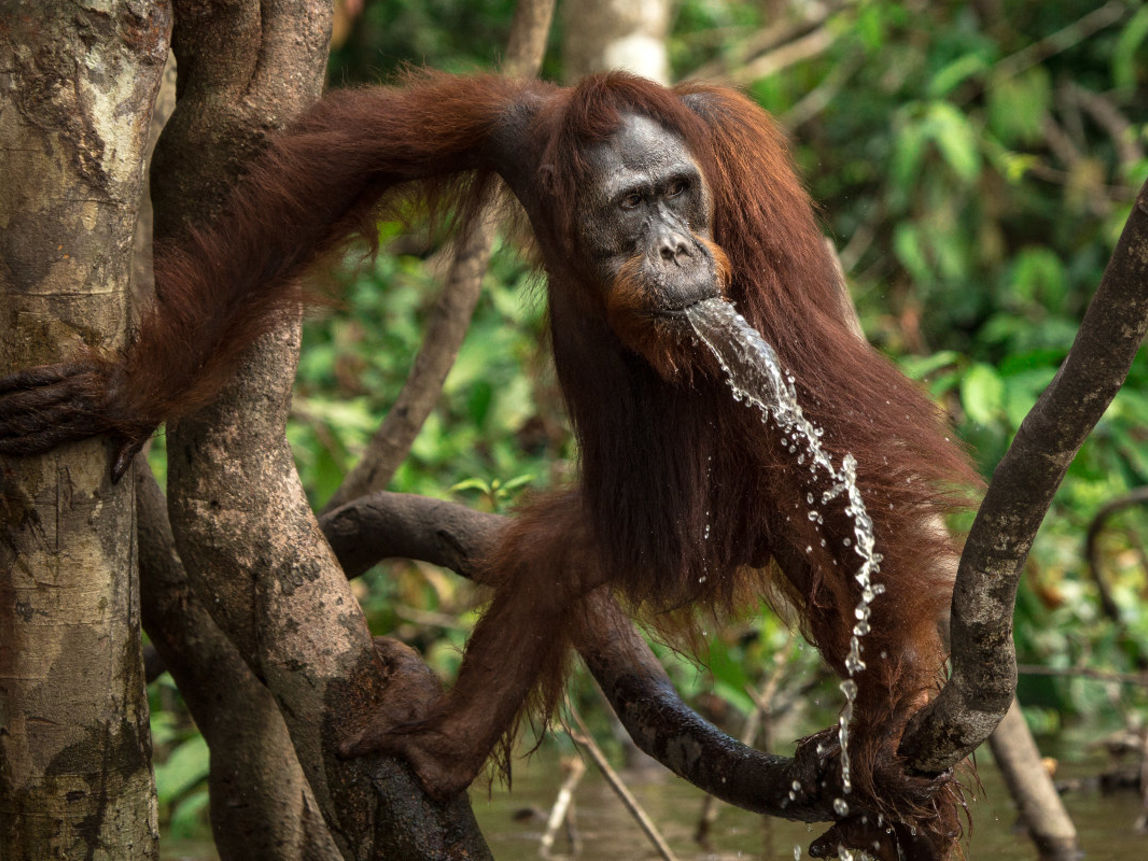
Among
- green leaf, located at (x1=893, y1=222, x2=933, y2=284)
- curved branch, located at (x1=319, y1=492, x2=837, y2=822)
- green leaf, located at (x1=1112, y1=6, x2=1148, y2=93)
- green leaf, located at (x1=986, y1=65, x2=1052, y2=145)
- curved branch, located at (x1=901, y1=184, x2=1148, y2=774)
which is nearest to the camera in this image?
curved branch, located at (x1=901, y1=184, x2=1148, y2=774)

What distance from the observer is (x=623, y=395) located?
2381 mm

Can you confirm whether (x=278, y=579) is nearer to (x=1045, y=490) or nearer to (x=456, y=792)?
(x=456, y=792)

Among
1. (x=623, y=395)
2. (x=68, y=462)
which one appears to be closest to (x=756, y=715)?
(x=623, y=395)

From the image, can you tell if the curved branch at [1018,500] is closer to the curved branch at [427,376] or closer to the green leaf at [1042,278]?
the curved branch at [427,376]

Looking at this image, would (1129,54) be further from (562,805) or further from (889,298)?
(562,805)

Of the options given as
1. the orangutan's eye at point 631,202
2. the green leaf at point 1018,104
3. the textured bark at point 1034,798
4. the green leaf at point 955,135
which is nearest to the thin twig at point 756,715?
the textured bark at point 1034,798

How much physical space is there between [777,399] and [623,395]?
0.35 meters

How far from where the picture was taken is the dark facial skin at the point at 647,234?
213 cm

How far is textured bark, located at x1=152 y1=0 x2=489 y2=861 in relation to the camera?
85.0 inches

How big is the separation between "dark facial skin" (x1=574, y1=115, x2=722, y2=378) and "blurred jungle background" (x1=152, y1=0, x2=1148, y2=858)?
0.47m

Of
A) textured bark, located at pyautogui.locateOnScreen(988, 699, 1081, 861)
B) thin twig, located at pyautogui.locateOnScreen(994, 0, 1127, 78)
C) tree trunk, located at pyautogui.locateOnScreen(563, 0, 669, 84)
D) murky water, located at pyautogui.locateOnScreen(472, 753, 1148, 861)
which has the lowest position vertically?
murky water, located at pyautogui.locateOnScreen(472, 753, 1148, 861)

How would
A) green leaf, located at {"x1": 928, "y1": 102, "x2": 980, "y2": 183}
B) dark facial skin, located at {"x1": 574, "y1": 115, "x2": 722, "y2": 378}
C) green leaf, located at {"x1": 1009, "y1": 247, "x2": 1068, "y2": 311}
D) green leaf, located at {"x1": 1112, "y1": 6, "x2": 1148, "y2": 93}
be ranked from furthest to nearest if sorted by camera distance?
1. green leaf, located at {"x1": 1009, "y1": 247, "x2": 1068, "y2": 311}
2. green leaf, located at {"x1": 1112, "y1": 6, "x2": 1148, "y2": 93}
3. green leaf, located at {"x1": 928, "y1": 102, "x2": 980, "y2": 183}
4. dark facial skin, located at {"x1": 574, "y1": 115, "x2": 722, "y2": 378}

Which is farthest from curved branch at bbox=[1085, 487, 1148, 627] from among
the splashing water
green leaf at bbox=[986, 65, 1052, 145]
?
green leaf at bbox=[986, 65, 1052, 145]

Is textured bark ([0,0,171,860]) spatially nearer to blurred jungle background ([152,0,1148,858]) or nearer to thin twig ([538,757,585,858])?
blurred jungle background ([152,0,1148,858])
